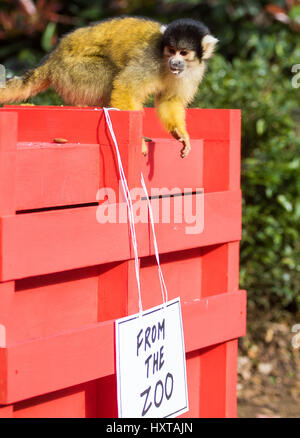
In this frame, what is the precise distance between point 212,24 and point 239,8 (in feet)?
0.89

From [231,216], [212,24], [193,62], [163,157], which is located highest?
[212,24]

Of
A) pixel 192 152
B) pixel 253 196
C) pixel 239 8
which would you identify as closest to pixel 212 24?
pixel 239 8

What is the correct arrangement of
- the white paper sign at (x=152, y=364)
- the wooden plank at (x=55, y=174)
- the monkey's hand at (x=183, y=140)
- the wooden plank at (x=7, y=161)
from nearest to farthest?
the wooden plank at (x=7, y=161) → the wooden plank at (x=55, y=174) → the white paper sign at (x=152, y=364) → the monkey's hand at (x=183, y=140)

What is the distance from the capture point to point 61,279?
1.94 meters

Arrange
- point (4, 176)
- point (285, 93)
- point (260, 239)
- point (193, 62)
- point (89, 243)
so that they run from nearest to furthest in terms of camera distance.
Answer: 1. point (4, 176)
2. point (89, 243)
3. point (193, 62)
4. point (260, 239)
5. point (285, 93)

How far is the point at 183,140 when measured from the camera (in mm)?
2385

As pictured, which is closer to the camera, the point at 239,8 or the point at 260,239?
the point at 260,239

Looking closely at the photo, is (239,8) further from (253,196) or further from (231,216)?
(231,216)

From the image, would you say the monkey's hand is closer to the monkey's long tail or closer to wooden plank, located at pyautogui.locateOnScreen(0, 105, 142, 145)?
wooden plank, located at pyautogui.locateOnScreen(0, 105, 142, 145)

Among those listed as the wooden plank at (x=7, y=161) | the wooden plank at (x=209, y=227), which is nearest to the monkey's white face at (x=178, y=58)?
the wooden plank at (x=209, y=227)

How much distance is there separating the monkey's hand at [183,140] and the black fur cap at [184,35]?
0.49 m

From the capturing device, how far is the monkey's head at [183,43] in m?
2.77

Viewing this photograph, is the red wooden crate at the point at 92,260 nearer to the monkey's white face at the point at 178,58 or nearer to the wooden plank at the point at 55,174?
the wooden plank at the point at 55,174

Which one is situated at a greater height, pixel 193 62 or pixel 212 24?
pixel 212 24
